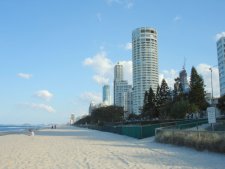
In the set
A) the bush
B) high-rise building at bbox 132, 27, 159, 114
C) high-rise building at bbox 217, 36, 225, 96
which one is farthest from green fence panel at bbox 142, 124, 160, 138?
high-rise building at bbox 132, 27, 159, 114

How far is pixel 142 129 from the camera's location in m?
34.5

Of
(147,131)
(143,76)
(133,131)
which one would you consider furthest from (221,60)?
(147,131)

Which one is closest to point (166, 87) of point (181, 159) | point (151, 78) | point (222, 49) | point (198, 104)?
point (198, 104)

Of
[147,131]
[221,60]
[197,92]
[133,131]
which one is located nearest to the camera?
[147,131]

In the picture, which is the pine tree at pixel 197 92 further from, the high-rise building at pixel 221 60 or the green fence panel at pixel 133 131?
the high-rise building at pixel 221 60

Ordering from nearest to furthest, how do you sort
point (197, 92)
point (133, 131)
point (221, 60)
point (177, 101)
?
1. point (133, 131)
2. point (197, 92)
3. point (177, 101)
4. point (221, 60)

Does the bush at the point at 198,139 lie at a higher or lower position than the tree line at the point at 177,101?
lower

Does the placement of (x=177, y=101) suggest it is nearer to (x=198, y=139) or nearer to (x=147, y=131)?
(x=147, y=131)

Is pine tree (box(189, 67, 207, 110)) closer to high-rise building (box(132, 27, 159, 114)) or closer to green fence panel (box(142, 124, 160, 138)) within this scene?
green fence panel (box(142, 124, 160, 138))

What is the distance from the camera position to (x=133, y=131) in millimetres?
38094

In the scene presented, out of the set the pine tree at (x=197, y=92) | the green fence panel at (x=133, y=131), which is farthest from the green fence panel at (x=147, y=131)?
the pine tree at (x=197, y=92)

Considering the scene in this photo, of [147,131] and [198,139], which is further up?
[147,131]

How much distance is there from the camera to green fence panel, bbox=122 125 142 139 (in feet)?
115

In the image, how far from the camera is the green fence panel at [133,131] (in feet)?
115
